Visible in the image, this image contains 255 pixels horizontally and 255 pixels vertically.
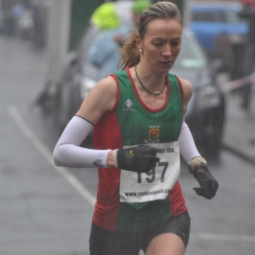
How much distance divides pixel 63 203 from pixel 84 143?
10.9 ft

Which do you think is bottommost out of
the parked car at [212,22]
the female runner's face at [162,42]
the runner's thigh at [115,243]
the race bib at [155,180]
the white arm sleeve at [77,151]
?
the parked car at [212,22]

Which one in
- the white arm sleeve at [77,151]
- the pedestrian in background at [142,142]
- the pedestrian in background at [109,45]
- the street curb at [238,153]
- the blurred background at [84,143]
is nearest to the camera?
the white arm sleeve at [77,151]

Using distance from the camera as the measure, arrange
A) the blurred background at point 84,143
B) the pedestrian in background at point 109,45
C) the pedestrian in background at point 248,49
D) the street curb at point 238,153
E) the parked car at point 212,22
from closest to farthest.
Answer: the blurred background at point 84,143, the pedestrian in background at point 109,45, the street curb at point 238,153, the pedestrian in background at point 248,49, the parked car at point 212,22

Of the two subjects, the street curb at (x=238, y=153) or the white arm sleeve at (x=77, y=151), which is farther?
the street curb at (x=238, y=153)

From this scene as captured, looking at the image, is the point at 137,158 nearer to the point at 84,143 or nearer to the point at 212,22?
the point at 84,143

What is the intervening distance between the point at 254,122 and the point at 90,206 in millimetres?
7213

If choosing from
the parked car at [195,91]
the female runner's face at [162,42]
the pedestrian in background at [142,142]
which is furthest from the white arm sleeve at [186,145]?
the parked car at [195,91]

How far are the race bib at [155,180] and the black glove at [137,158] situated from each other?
0.91 feet

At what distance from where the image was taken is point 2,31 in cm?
4525

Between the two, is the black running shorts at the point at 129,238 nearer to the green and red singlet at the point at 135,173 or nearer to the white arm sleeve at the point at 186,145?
the green and red singlet at the point at 135,173

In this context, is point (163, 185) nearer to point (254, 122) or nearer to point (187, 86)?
point (187, 86)

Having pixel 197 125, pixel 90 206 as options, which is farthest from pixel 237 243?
pixel 197 125

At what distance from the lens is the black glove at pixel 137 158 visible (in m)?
3.65

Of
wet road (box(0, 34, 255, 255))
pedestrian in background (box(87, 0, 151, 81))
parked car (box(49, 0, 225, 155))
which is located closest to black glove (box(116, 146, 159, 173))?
wet road (box(0, 34, 255, 255))
